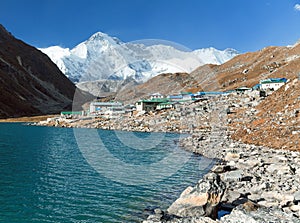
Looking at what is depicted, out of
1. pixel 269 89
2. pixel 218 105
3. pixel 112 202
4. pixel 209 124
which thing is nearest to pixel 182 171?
pixel 112 202

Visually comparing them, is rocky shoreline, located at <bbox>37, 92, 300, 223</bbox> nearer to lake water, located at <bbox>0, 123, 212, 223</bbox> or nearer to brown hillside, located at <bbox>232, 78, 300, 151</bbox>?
brown hillside, located at <bbox>232, 78, 300, 151</bbox>

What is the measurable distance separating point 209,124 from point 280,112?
27034 millimetres

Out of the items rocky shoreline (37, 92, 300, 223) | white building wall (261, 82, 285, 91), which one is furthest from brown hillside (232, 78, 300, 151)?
white building wall (261, 82, 285, 91)

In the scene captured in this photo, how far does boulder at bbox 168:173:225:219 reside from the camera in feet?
44.1

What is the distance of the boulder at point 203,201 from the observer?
1345cm

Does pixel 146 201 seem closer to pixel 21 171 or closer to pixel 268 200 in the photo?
pixel 268 200

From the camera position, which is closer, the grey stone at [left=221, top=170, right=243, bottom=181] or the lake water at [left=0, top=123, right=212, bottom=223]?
the lake water at [left=0, top=123, right=212, bottom=223]

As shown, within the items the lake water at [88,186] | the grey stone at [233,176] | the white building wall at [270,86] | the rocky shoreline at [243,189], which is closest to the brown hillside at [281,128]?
the rocky shoreline at [243,189]

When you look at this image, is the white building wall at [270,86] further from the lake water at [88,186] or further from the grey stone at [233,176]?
the grey stone at [233,176]

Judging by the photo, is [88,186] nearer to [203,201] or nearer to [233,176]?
[203,201]

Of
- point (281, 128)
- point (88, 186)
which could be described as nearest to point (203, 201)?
point (88, 186)

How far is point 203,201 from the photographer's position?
44.6 ft

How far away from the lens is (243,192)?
1778cm

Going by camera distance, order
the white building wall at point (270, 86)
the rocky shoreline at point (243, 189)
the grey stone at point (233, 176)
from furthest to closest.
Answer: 1. the white building wall at point (270, 86)
2. the grey stone at point (233, 176)
3. the rocky shoreline at point (243, 189)
